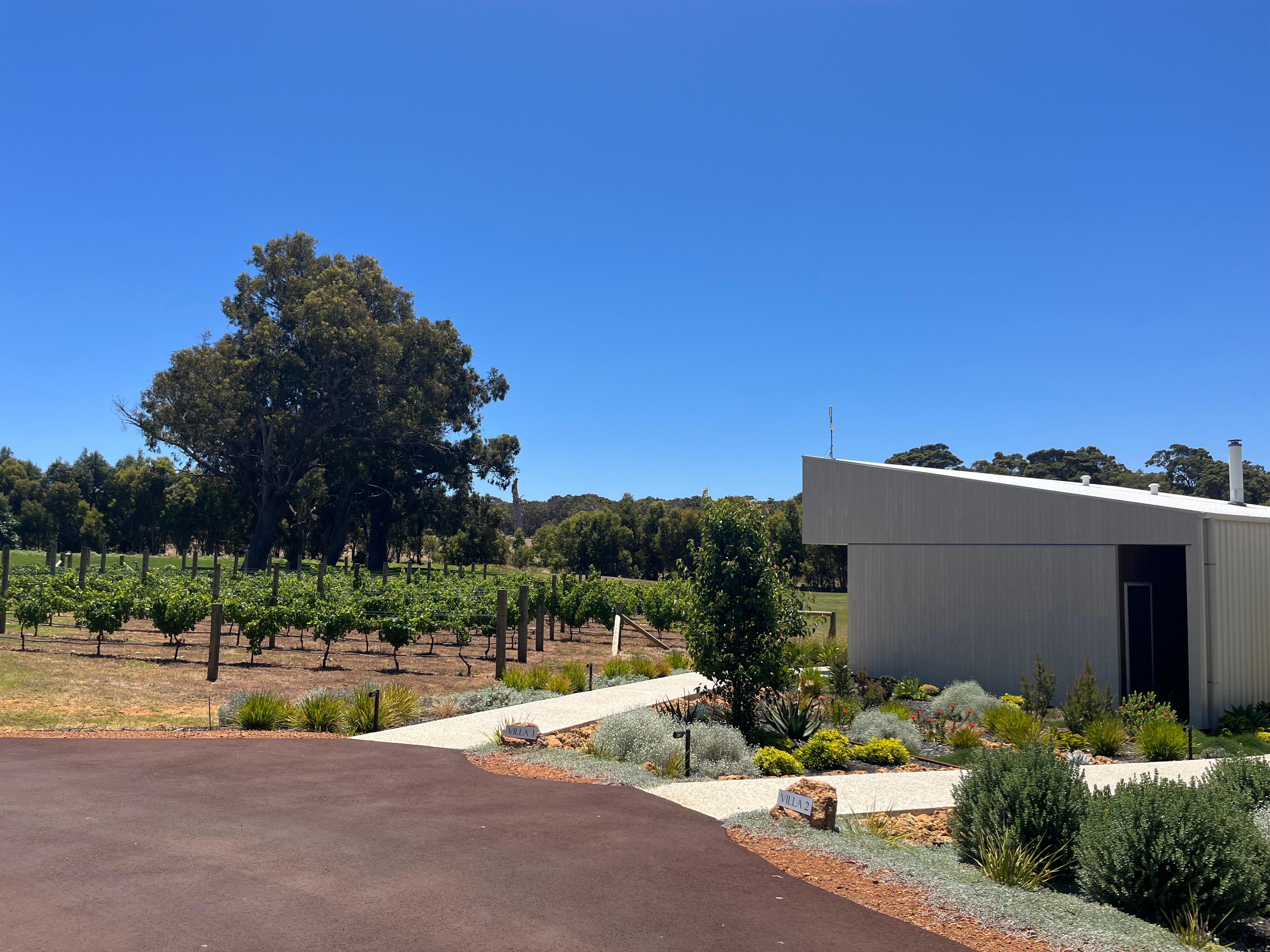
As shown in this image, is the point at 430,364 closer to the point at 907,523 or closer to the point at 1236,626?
the point at 907,523

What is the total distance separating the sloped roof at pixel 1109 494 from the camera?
13.8 meters

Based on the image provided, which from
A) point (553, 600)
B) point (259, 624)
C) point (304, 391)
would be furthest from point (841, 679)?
point (304, 391)

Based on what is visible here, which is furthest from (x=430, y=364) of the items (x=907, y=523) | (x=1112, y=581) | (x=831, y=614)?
(x=1112, y=581)

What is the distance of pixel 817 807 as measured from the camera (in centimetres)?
736

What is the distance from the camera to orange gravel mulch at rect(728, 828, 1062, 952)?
5262mm

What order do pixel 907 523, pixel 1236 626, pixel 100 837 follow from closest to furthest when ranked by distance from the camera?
pixel 100 837 → pixel 1236 626 → pixel 907 523

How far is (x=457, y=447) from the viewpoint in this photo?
53.0 m

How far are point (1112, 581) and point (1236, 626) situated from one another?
70.7 inches

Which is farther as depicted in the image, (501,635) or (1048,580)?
(501,635)

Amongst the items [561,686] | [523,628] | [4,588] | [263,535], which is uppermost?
[263,535]

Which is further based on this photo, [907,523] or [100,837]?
[907,523]

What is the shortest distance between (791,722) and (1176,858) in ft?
21.3

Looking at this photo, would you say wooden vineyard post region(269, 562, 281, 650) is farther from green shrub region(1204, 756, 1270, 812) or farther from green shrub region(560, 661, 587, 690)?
green shrub region(1204, 756, 1270, 812)

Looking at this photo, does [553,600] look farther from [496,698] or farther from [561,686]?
[496,698]
